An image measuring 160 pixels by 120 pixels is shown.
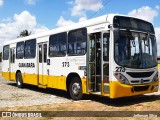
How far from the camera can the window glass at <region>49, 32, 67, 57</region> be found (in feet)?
46.2

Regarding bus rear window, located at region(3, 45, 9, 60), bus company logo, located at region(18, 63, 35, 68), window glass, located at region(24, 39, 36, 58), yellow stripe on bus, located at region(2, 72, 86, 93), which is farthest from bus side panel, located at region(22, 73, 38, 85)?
bus rear window, located at region(3, 45, 9, 60)

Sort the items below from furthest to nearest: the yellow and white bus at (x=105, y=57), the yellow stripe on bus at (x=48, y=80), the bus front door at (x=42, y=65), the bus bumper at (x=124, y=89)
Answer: the bus front door at (x=42, y=65)
the yellow stripe on bus at (x=48, y=80)
the yellow and white bus at (x=105, y=57)
the bus bumper at (x=124, y=89)

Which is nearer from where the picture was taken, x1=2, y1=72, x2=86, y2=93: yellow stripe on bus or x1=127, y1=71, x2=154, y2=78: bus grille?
x1=127, y1=71, x2=154, y2=78: bus grille

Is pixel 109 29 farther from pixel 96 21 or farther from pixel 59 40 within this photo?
pixel 59 40

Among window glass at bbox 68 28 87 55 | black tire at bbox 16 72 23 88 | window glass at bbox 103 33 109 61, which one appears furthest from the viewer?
black tire at bbox 16 72 23 88

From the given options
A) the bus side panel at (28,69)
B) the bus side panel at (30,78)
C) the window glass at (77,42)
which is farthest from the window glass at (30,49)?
the window glass at (77,42)

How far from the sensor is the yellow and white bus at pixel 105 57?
11266 millimetres

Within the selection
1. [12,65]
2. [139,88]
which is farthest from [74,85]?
[12,65]

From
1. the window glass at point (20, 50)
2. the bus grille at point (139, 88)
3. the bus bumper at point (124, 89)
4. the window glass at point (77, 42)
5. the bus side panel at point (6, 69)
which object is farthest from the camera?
the bus side panel at point (6, 69)

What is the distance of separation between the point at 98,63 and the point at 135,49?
145cm

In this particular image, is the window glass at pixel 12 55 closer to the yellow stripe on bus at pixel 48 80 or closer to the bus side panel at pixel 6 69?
the bus side panel at pixel 6 69

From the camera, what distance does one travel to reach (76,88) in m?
13.1

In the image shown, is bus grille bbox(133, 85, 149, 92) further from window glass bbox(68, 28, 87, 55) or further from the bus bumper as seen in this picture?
window glass bbox(68, 28, 87, 55)

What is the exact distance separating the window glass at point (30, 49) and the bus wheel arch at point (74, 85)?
4212 mm
